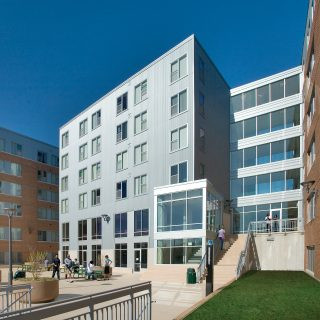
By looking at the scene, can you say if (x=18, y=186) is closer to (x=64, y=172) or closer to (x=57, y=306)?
(x=64, y=172)

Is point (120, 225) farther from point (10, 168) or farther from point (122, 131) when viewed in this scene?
point (10, 168)

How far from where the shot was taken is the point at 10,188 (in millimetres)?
57094

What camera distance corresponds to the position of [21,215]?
2267 inches

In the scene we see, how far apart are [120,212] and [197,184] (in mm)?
13431

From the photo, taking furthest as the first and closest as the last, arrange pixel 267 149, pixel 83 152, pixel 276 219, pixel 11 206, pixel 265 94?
pixel 11 206, pixel 83 152, pixel 265 94, pixel 267 149, pixel 276 219

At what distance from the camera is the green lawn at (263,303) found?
1042 cm

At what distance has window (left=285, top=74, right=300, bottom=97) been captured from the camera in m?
36.0

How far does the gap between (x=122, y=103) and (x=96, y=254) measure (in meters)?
17.3

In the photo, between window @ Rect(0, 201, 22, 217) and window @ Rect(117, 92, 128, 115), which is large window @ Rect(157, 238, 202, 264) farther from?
window @ Rect(0, 201, 22, 217)

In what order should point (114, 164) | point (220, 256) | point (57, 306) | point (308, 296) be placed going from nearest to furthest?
point (57, 306) → point (308, 296) → point (220, 256) → point (114, 164)

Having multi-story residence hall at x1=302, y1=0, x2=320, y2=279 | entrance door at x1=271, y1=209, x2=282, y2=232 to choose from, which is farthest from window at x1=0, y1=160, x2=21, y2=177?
multi-story residence hall at x1=302, y1=0, x2=320, y2=279

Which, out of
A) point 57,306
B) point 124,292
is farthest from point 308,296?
point 57,306

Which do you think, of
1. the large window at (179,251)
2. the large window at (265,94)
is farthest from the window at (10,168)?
the large window at (265,94)

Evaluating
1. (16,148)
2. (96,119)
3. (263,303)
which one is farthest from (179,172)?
(16,148)
